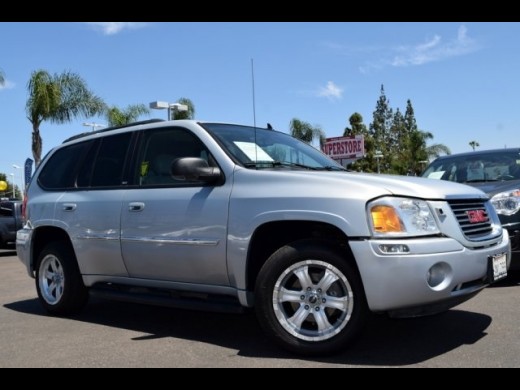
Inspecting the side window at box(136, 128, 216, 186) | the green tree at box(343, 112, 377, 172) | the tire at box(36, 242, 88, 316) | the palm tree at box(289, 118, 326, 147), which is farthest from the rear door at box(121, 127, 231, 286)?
the green tree at box(343, 112, 377, 172)

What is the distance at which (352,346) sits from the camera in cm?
408

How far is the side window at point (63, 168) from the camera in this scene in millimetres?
6023

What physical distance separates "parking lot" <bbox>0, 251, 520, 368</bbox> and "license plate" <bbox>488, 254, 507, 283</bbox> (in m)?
0.49

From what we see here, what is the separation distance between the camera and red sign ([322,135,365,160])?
23062 millimetres

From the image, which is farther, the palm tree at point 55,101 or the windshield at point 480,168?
the palm tree at point 55,101

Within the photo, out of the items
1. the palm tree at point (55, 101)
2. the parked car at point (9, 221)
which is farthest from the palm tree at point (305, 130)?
the parked car at point (9, 221)

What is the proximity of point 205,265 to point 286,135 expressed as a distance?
1882mm

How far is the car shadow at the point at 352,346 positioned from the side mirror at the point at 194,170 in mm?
1364

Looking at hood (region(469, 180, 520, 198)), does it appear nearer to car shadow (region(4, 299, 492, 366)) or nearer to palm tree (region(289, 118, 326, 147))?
car shadow (region(4, 299, 492, 366))

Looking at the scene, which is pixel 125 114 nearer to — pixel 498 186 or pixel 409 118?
pixel 498 186

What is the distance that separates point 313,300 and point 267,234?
2.15 ft

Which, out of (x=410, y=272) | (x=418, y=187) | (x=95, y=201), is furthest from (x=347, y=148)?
(x=410, y=272)

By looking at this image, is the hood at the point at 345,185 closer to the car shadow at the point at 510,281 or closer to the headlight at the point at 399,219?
the headlight at the point at 399,219

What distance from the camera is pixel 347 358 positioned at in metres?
4.00
